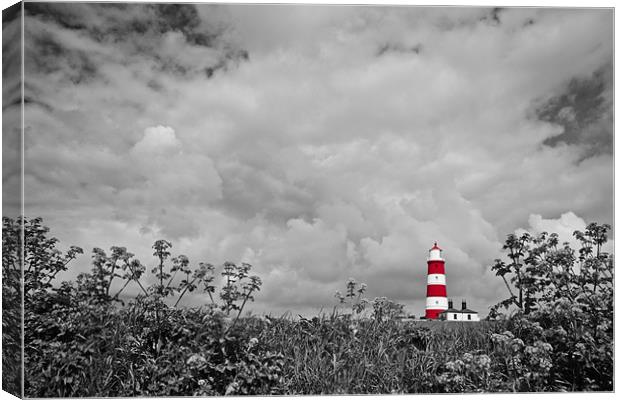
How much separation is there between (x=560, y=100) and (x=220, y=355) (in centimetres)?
359

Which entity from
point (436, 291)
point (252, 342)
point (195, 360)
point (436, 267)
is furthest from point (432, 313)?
point (195, 360)

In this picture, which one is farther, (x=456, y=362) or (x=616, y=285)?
(x=616, y=285)

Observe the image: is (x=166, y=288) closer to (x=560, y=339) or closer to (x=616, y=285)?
(x=560, y=339)

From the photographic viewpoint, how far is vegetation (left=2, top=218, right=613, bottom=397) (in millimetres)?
5785

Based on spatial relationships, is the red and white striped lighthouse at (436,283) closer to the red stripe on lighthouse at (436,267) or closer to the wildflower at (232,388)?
the red stripe on lighthouse at (436,267)

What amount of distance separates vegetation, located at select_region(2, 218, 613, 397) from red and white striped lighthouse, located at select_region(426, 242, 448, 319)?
546 mm

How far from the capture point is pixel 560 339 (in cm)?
627

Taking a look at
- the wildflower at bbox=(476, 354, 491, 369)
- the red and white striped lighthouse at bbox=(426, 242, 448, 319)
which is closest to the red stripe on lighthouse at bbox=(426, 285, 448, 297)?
the red and white striped lighthouse at bbox=(426, 242, 448, 319)

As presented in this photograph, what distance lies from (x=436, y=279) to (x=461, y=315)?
424mm

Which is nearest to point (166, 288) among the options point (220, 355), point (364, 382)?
point (220, 355)

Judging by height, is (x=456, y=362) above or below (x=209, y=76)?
below

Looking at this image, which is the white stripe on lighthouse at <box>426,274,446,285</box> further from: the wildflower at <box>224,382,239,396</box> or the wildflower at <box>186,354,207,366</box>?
the wildflower at <box>186,354,207,366</box>

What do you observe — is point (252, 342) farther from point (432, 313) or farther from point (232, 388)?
point (432, 313)

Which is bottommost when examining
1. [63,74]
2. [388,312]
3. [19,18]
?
[388,312]
